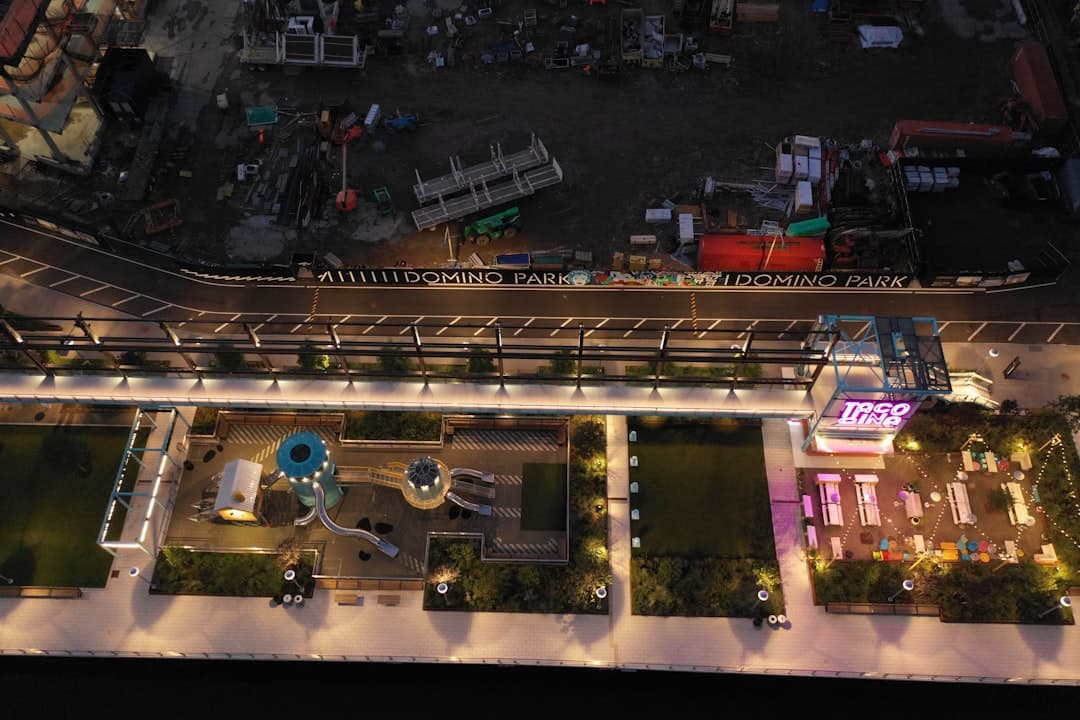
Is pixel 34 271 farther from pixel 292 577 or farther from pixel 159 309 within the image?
pixel 292 577

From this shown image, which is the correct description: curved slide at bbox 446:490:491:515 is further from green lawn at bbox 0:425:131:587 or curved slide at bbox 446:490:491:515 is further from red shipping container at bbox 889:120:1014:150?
red shipping container at bbox 889:120:1014:150

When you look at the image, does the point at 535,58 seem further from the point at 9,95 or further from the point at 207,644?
the point at 207,644

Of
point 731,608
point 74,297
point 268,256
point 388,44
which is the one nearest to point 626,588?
point 731,608

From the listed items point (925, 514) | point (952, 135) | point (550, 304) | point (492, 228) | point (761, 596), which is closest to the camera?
point (761, 596)

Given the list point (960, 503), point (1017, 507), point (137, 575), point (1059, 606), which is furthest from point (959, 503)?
point (137, 575)

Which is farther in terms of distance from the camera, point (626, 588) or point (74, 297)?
point (74, 297)
